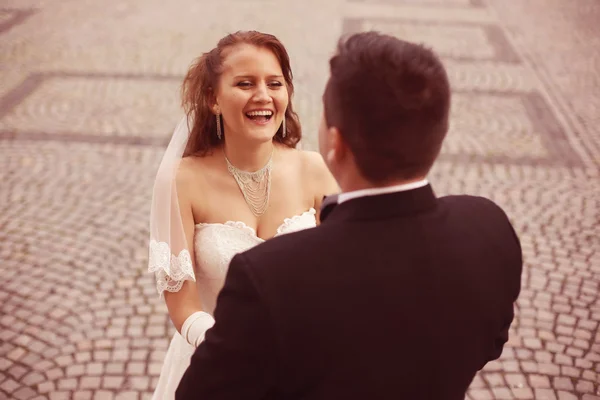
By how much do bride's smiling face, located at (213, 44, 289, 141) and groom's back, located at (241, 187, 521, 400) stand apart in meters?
1.16

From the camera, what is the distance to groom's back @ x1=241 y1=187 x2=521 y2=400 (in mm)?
1289

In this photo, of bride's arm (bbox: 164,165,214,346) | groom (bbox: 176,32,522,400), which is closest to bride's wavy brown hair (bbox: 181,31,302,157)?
bride's arm (bbox: 164,165,214,346)

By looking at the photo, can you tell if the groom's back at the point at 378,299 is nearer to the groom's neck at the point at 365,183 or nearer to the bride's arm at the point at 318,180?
the groom's neck at the point at 365,183

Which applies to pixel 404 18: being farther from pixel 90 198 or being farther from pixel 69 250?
pixel 69 250

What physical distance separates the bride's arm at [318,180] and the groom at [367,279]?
1.41 meters

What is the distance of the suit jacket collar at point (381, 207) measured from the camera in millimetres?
1375

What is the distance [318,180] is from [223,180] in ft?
1.67

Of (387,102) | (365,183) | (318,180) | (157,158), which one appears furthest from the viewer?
(157,158)

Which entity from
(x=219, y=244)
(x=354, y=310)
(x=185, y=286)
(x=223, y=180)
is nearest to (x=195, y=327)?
(x=185, y=286)

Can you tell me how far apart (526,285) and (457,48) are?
7.09 meters

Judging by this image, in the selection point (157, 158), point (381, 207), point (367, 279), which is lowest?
point (157, 158)

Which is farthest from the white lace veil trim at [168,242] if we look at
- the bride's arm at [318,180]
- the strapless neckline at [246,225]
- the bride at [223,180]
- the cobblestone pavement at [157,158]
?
the cobblestone pavement at [157,158]

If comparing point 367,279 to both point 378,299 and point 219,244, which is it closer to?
point 378,299

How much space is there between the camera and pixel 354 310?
4.25ft
